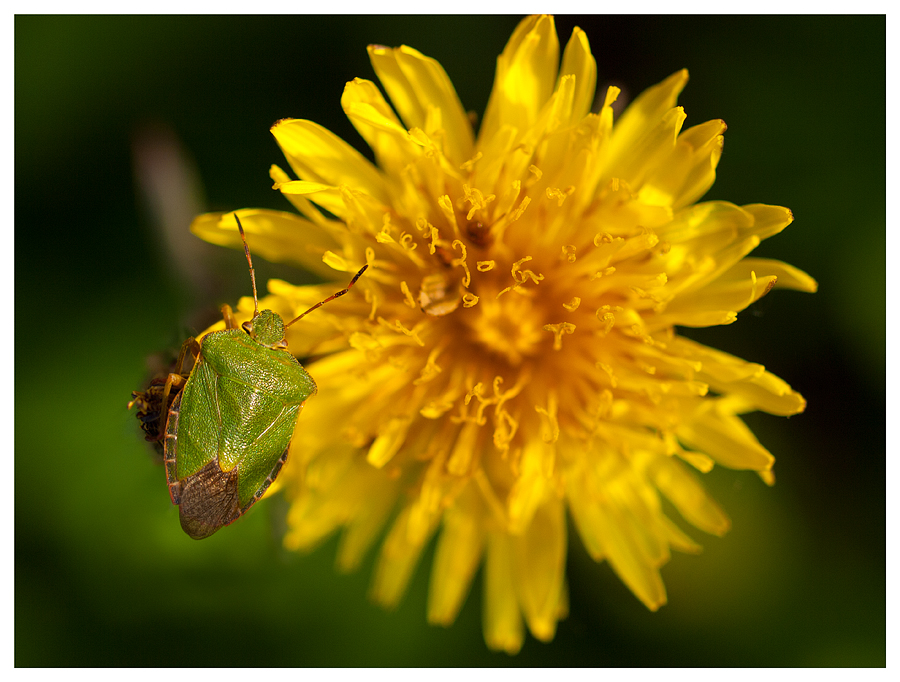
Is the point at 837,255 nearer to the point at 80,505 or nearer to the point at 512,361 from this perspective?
the point at 512,361

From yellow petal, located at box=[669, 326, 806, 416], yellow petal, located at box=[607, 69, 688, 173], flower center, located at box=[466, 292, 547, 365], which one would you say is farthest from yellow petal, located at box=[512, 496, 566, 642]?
yellow petal, located at box=[607, 69, 688, 173]

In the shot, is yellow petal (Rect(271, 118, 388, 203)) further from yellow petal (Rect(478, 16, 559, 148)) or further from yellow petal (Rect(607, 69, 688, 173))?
yellow petal (Rect(607, 69, 688, 173))

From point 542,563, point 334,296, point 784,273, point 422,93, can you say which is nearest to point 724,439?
point 784,273

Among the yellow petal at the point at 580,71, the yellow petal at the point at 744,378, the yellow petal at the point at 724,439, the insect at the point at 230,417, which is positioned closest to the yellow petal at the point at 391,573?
the insect at the point at 230,417

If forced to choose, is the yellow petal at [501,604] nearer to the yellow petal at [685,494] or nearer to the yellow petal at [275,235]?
the yellow petal at [685,494]

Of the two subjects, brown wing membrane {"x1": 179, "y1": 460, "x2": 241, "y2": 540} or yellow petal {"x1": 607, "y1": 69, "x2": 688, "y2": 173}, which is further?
yellow petal {"x1": 607, "y1": 69, "x2": 688, "y2": 173}

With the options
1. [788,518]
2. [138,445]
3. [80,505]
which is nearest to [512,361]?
[138,445]

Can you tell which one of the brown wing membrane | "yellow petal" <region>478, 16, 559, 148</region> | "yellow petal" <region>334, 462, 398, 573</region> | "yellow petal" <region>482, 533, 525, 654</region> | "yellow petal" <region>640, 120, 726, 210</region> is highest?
"yellow petal" <region>478, 16, 559, 148</region>
